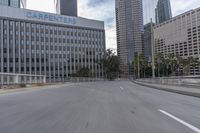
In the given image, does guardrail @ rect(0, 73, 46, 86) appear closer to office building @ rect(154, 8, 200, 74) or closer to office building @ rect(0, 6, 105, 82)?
office building @ rect(154, 8, 200, 74)

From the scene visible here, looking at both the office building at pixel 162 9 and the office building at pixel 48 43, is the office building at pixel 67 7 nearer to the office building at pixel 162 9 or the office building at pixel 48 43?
the office building at pixel 48 43

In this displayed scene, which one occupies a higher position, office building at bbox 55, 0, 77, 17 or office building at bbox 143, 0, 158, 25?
office building at bbox 55, 0, 77, 17

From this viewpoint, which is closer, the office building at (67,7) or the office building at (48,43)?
the office building at (48,43)

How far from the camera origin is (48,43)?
124 metres

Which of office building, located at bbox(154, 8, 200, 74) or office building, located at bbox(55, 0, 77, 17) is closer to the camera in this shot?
office building, located at bbox(154, 8, 200, 74)

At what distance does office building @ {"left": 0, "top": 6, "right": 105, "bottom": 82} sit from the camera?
11306cm

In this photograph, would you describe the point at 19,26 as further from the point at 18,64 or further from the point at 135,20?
the point at 135,20

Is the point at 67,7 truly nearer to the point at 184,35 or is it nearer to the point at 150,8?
the point at 184,35

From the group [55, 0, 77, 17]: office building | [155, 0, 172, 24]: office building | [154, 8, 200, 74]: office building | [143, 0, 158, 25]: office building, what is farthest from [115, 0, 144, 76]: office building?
[55, 0, 77, 17]: office building

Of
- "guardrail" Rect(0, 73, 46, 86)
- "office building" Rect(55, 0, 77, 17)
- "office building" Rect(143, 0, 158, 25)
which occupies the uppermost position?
"office building" Rect(55, 0, 77, 17)

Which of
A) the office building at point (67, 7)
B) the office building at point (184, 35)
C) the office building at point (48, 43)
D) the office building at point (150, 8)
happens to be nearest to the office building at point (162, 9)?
the office building at point (150, 8)

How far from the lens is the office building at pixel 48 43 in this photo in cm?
11306

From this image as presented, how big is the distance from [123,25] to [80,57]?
194ft

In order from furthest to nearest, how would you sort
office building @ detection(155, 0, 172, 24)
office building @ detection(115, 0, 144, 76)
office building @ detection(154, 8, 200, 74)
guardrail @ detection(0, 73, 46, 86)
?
office building @ detection(154, 8, 200, 74), office building @ detection(115, 0, 144, 76), office building @ detection(155, 0, 172, 24), guardrail @ detection(0, 73, 46, 86)
